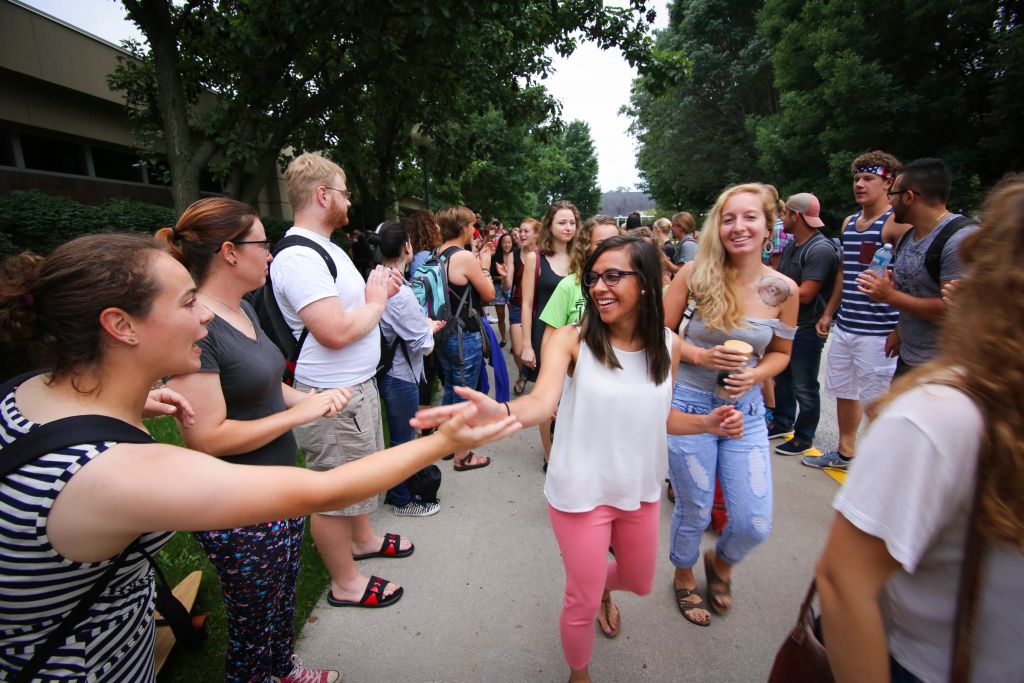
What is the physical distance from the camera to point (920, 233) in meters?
3.15

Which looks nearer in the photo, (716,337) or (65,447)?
(65,447)

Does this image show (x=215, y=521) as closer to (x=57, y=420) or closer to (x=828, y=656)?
(x=57, y=420)

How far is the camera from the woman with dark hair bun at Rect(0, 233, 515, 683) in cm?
102

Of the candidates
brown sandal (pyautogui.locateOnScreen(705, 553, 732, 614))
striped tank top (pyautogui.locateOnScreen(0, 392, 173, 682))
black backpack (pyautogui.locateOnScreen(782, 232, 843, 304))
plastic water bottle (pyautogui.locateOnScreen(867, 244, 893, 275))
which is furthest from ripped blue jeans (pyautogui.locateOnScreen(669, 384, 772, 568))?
black backpack (pyautogui.locateOnScreen(782, 232, 843, 304))

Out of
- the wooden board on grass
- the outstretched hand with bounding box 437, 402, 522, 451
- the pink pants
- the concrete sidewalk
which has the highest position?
the outstretched hand with bounding box 437, 402, 522, 451

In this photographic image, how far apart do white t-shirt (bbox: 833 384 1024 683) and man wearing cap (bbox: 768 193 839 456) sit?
378 cm

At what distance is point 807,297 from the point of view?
4.34 m

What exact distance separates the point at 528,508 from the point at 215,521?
3016mm

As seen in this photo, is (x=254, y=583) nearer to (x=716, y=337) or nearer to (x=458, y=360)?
(x=716, y=337)

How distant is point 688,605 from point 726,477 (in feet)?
2.60

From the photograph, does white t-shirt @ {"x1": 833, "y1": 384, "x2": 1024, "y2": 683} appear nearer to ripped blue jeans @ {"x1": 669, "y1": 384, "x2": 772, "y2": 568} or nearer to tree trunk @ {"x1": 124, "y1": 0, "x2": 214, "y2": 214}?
ripped blue jeans @ {"x1": 669, "y1": 384, "x2": 772, "y2": 568}

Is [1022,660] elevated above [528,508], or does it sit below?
above

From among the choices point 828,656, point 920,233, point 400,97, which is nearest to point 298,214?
point 828,656

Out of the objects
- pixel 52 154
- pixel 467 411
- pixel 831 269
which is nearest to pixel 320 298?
pixel 467 411
